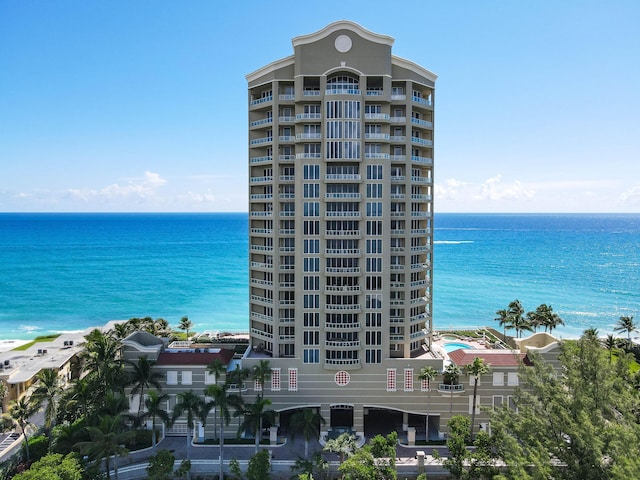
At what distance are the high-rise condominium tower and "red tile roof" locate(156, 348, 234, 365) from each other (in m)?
5.37

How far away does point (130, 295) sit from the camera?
13125 cm

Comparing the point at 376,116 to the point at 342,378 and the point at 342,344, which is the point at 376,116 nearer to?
the point at 342,344

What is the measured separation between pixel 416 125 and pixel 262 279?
2625cm

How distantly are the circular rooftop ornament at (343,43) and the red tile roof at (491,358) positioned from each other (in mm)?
37021

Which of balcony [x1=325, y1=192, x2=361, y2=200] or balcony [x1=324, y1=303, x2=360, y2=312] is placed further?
balcony [x1=324, y1=303, x2=360, y2=312]

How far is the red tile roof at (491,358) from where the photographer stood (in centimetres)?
4784

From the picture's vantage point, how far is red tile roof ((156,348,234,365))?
157ft

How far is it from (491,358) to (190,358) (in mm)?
33747

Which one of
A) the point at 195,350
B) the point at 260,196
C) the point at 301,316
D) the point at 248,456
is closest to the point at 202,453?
the point at 248,456

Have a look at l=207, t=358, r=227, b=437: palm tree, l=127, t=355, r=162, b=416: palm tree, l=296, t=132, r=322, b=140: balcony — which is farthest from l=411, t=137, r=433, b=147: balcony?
l=127, t=355, r=162, b=416: palm tree

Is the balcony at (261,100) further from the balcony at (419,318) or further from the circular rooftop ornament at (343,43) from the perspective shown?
the balcony at (419,318)

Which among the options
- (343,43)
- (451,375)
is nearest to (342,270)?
(451,375)

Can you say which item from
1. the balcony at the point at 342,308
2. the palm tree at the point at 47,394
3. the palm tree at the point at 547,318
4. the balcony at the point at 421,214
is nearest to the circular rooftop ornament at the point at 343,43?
the balcony at the point at 421,214

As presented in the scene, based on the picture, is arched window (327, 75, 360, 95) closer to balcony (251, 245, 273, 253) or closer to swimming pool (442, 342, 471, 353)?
balcony (251, 245, 273, 253)
